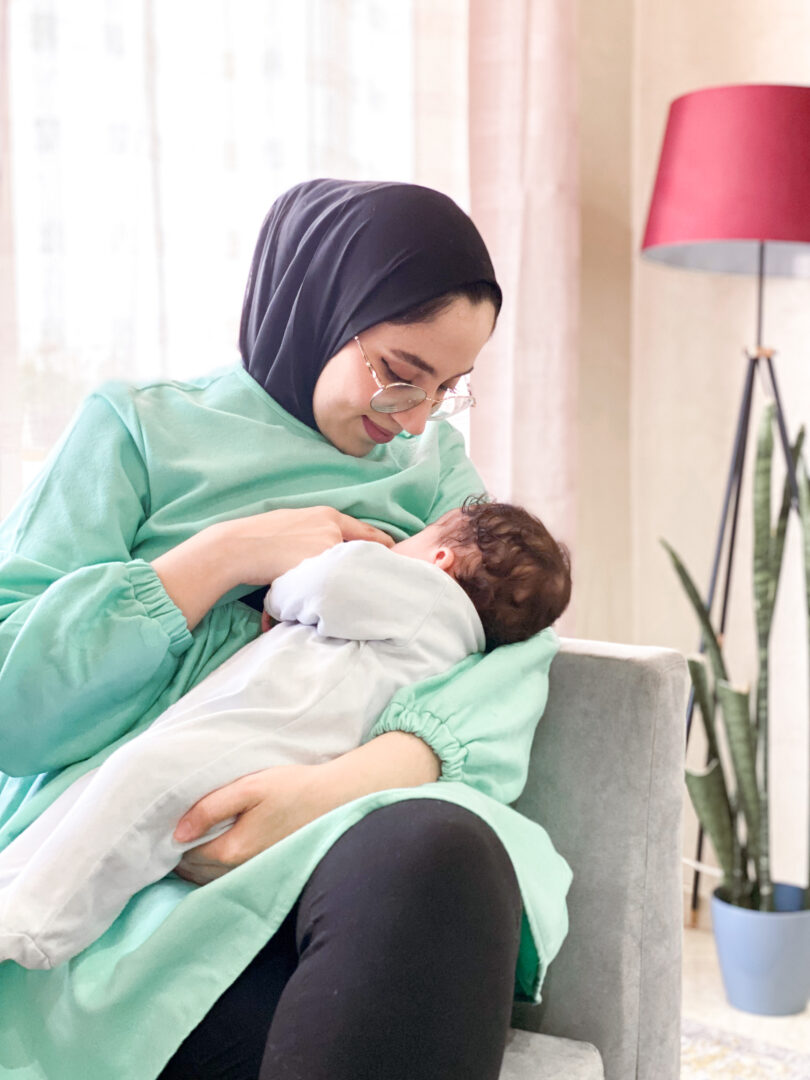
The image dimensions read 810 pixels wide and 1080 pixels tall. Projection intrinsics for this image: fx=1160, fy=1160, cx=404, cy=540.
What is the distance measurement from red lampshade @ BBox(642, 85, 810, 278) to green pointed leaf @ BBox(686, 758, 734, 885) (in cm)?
101

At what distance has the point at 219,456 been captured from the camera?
132cm

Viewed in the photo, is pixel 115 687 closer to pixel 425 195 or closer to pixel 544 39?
pixel 425 195

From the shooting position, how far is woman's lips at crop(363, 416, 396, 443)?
1353 mm

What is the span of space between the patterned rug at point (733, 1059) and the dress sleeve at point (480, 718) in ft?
3.45

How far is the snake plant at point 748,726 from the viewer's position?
2.12 meters

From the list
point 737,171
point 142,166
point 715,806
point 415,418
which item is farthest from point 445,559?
point 737,171

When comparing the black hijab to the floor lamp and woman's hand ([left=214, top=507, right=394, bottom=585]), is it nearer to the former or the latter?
woman's hand ([left=214, top=507, right=394, bottom=585])

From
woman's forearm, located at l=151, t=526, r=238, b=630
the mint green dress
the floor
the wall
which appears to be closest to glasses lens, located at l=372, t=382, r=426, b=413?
the mint green dress

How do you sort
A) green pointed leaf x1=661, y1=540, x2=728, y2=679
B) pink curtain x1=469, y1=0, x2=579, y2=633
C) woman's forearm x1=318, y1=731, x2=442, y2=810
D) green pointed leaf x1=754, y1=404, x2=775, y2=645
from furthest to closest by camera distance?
pink curtain x1=469, y1=0, x2=579, y2=633 < green pointed leaf x1=661, y1=540, x2=728, y2=679 < green pointed leaf x1=754, y1=404, x2=775, y2=645 < woman's forearm x1=318, y1=731, x2=442, y2=810

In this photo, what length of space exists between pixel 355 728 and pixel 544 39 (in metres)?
1.79

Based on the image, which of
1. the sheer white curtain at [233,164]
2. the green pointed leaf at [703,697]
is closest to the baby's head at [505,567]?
the sheer white curtain at [233,164]

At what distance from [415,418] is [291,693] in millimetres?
381

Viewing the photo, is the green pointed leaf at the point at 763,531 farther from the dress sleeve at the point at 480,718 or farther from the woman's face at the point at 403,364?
the dress sleeve at the point at 480,718

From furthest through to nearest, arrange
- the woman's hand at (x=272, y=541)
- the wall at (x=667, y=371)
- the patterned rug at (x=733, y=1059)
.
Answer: the wall at (x=667, y=371) → the patterned rug at (x=733, y=1059) → the woman's hand at (x=272, y=541)
